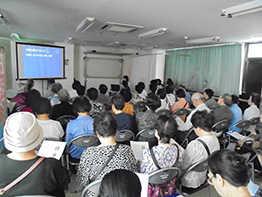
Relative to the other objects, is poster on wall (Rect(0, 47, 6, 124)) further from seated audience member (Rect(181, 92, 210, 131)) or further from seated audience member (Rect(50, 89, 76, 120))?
seated audience member (Rect(181, 92, 210, 131))

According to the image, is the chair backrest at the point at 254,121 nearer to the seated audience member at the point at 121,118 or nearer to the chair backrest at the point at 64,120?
the seated audience member at the point at 121,118

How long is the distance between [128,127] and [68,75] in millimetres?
6104

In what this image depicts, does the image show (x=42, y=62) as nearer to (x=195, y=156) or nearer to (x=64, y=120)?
(x=64, y=120)

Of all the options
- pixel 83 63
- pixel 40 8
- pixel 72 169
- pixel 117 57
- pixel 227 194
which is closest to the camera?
pixel 227 194

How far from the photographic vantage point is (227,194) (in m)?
1.08

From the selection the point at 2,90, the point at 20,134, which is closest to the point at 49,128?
the point at 20,134

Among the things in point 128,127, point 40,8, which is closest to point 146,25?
point 40,8

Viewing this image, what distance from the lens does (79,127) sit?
231cm

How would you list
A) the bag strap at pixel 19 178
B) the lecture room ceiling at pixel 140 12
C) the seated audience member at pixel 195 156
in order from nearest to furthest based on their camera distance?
the bag strap at pixel 19 178, the seated audience member at pixel 195 156, the lecture room ceiling at pixel 140 12

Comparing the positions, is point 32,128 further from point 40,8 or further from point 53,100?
point 53,100

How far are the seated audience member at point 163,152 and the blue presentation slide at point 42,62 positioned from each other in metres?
5.15

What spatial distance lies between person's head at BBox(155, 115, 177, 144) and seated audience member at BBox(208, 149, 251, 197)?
63 centimetres

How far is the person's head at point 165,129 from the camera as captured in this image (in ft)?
5.73

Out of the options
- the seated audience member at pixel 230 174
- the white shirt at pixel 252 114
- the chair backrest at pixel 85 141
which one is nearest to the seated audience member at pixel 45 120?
the chair backrest at pixel 85 141
